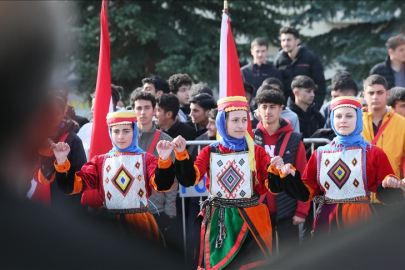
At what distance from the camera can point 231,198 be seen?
3.75m

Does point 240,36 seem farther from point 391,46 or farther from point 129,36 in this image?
point 391,46

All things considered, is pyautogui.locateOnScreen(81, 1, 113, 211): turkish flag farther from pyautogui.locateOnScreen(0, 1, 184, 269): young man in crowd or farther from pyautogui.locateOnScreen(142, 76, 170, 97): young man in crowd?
pyautogui.locateOnScreen(0, 1, 184, 269): young man in crowd

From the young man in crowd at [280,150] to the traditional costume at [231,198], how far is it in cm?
75

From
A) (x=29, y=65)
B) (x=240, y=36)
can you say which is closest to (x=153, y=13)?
(x=240, y=36)

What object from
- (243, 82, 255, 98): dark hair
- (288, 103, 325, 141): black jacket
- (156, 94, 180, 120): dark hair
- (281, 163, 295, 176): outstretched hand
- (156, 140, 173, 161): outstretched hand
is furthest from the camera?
(243, 82, 255, 98): dark hair

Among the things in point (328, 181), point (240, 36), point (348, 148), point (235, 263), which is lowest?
point (235, 263)

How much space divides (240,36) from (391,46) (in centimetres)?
705

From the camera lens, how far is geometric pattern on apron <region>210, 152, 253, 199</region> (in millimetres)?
3748

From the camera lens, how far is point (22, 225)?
0.53m

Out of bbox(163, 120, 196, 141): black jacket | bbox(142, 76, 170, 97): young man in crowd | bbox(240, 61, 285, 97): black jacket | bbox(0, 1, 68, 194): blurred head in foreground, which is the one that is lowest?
bbox(0, 1, 68, 194): blurred head in foreground

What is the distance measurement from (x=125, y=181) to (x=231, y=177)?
2.54 ft

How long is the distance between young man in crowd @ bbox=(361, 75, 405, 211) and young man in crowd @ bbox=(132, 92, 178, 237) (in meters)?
1.72

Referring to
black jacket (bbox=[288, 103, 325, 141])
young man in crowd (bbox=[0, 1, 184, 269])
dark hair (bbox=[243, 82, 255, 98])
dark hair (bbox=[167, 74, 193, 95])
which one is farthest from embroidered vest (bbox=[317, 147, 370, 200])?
dark hair (bbox=[167, 74, 193, 95])

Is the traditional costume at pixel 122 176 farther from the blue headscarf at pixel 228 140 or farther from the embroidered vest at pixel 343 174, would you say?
the embroidered vest at pixel 343 174
